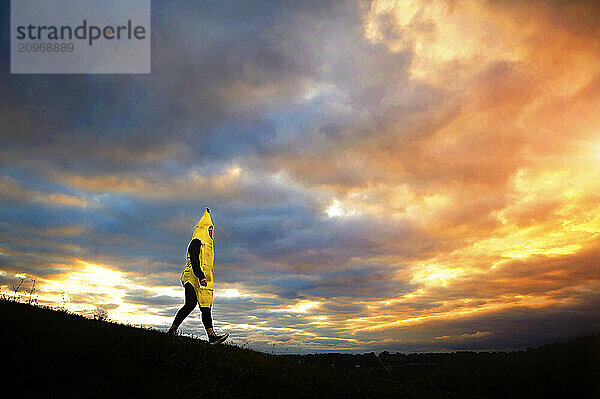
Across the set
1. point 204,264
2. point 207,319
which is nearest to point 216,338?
point 207,319

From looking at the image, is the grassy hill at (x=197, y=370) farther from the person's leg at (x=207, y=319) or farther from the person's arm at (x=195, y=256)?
the person's arm at (x=195, y=256)

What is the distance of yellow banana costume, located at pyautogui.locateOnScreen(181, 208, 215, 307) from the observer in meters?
14.5

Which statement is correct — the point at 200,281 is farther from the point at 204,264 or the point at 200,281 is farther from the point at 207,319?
the point at 207,319

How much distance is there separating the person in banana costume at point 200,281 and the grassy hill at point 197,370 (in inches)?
31.5

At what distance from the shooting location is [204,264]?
14844mm

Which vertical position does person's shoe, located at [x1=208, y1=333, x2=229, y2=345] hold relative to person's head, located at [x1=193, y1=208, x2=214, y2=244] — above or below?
below

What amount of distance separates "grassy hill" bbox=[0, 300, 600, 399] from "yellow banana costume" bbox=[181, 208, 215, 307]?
1522mm

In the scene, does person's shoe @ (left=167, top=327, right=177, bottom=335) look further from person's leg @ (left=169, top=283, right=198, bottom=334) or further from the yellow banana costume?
the yellow banana costume

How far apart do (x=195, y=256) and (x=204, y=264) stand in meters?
0.44

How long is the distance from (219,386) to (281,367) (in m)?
2.96

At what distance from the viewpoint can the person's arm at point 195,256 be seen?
47.3ft

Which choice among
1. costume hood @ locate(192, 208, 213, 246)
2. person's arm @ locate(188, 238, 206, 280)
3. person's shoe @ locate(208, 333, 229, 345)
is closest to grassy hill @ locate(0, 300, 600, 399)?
person's shoe @ locate(208, 333, 229, 345)

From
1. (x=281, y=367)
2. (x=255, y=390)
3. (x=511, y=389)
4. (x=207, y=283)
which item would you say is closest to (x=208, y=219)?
(x=207, y=283)

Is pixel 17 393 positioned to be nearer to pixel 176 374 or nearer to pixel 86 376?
pixel 86 376
